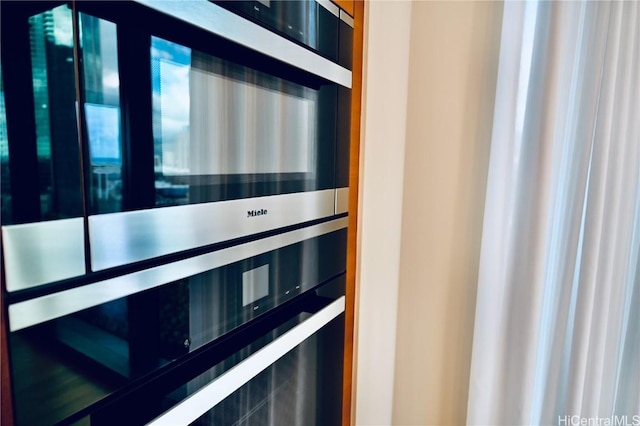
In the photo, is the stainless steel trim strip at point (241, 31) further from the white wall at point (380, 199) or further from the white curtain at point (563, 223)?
the white curtain at point (563, 223)

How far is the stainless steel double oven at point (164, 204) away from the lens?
1.20ft

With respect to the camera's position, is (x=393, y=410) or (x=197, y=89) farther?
(x=393, y=410)

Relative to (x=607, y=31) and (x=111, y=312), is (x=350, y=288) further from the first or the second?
(x=607, y=31)

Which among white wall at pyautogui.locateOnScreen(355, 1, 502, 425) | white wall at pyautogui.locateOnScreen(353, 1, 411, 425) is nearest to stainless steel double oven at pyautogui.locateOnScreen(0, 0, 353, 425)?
white wall at pyautogui.locateOnScreen(353, 1, 411, 425)

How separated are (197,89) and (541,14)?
3.46 feet

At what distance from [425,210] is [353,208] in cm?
47

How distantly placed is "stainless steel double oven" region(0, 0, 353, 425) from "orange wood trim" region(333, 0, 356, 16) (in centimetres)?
2

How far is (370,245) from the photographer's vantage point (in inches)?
44.4

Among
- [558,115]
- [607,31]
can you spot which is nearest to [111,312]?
[558,115]

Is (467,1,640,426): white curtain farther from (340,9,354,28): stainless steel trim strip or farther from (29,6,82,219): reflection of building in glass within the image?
(29,6,82,219): reflection of building in glass

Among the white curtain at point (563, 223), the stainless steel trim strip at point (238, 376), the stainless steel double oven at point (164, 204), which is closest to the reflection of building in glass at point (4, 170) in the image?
the stainless steel double oven at point (164, 204)

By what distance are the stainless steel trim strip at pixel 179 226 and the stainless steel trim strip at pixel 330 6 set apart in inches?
15.4

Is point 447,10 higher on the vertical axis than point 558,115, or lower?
higher

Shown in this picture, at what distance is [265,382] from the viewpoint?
714 mm
